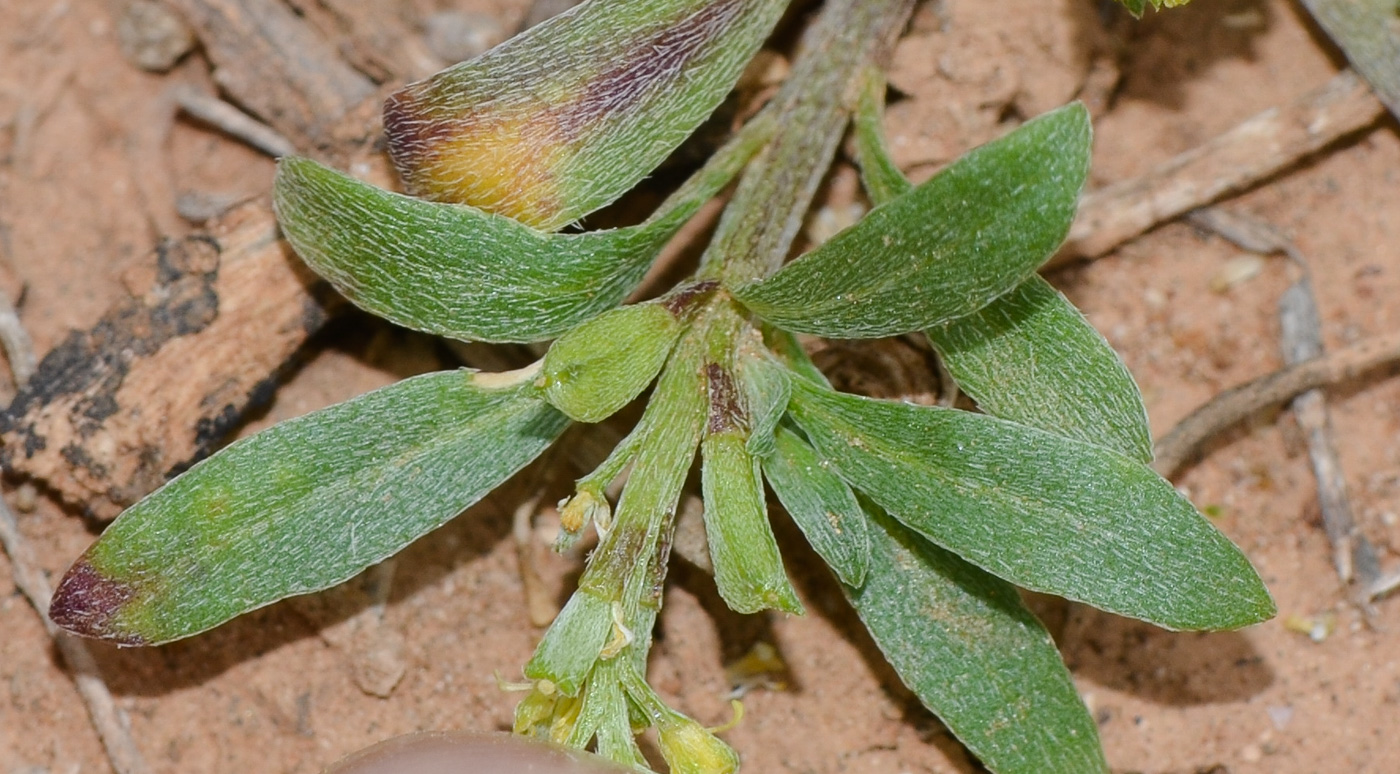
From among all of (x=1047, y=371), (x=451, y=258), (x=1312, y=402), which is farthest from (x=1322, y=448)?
(x=451, y=258)

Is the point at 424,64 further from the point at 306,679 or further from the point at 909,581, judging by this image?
the point at 909,581

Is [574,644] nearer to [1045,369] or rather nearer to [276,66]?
[1045,369]

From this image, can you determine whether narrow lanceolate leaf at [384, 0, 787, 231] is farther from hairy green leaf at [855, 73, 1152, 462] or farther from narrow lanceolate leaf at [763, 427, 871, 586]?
hairy green leaf at [855, 73, 1152, 462]

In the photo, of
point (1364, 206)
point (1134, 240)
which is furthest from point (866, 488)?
point (1364, 206)

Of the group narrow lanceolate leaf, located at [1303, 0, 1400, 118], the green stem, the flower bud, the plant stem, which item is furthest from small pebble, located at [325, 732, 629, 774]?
narrow lanceolate leaf, located at [1303, 0, 1400, 118]

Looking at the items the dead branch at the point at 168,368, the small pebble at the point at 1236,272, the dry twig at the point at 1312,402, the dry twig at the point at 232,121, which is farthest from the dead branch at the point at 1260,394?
the dry twig at the point at 232,121

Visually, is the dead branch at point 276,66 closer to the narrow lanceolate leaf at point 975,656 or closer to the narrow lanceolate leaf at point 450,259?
the narrow lanceolate leaf at point 450,259
